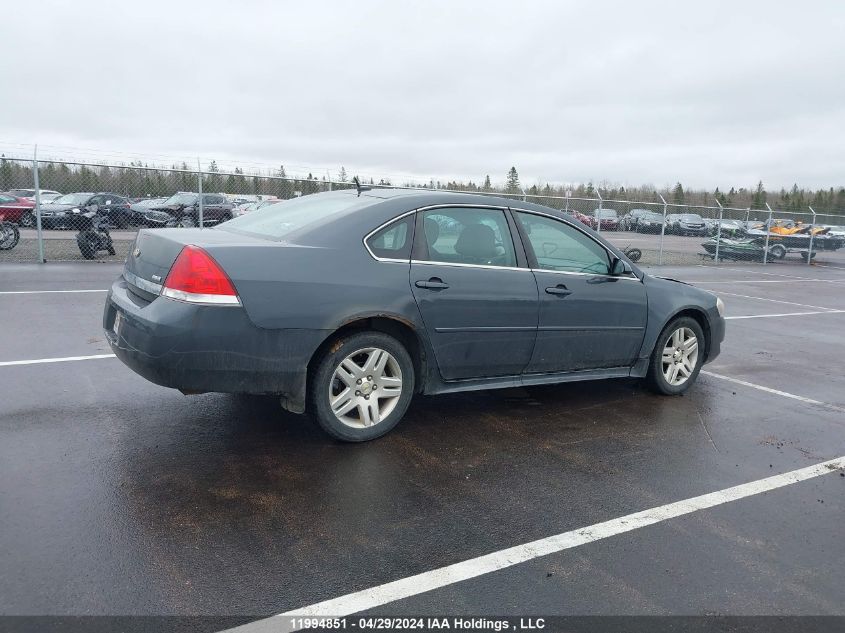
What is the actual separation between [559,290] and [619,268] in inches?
28.7

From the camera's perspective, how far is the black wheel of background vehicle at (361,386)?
417cm

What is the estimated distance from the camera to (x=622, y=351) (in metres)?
5.48

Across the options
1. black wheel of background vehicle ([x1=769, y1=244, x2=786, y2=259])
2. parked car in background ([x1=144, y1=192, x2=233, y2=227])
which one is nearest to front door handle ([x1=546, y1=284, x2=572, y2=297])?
parked car in background ([x1=144, y1=192, x2=233, y2=227])

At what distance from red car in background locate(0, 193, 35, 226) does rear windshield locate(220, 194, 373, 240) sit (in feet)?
55.7

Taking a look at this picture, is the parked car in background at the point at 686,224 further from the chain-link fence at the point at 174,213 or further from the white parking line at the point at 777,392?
the white parking line at the point at 777,392

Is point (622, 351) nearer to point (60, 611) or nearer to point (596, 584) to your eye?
point (596, 584)

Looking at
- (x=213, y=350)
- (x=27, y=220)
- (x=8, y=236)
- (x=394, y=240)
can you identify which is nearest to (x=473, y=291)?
(x=394, y=240)

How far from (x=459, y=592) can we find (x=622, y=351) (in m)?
3.14

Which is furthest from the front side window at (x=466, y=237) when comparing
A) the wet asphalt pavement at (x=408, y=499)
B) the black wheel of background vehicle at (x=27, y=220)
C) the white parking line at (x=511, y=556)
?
the black wheel of background vehicle at (x=27, y=220)

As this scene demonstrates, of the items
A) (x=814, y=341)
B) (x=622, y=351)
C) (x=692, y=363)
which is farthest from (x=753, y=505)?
(x=814, y=341)

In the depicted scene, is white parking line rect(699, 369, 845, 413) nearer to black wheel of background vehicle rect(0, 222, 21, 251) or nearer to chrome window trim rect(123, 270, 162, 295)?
chrome window trim rect(123, 270, 162, 295)

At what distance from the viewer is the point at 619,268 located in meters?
5.44

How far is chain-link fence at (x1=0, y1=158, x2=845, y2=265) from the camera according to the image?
15.8 m

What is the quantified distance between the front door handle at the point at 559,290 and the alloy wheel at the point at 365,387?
52.2 inches
